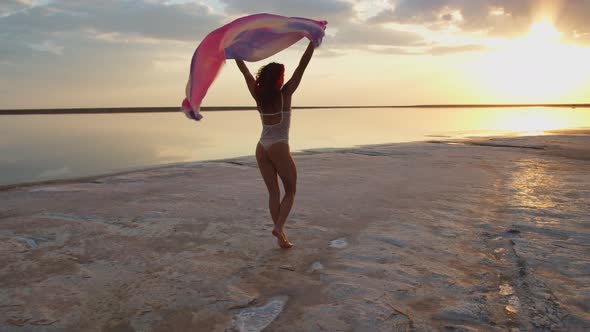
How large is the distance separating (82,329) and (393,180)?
5963 mm

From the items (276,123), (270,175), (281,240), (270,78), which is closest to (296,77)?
(270,78)

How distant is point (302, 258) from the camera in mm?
3689

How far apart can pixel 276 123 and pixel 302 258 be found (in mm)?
1228

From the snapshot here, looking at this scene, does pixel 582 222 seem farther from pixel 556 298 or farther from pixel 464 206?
pixel 556 298

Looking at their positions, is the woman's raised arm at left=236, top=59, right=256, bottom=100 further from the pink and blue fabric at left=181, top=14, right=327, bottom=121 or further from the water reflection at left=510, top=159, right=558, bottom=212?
the water reflection at left=510, top=159, right=558, bottom=212

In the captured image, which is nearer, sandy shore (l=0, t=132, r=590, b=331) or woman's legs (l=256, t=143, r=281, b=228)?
sandy shore (l=0, t=132, r=590, b=331)

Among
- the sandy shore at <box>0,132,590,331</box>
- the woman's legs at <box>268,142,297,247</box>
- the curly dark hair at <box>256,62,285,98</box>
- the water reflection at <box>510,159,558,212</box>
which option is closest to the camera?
the sandy shore at <box>0,132,590,331</box>

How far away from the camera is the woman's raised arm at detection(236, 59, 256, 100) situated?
3.91 m

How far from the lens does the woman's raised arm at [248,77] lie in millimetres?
3912

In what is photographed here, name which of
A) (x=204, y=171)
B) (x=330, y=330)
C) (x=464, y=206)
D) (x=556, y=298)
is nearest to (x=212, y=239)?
(x=330, y=330)

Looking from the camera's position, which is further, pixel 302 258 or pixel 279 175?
pixel 279 175

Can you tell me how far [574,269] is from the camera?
338 cm

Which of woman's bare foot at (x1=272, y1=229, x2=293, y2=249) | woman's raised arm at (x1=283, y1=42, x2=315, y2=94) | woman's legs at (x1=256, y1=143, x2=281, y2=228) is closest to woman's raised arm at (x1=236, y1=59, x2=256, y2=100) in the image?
woman's raised arm at (x1=283, y1=42, x2=315, y2=94)

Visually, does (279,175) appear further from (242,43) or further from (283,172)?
(242,43)
